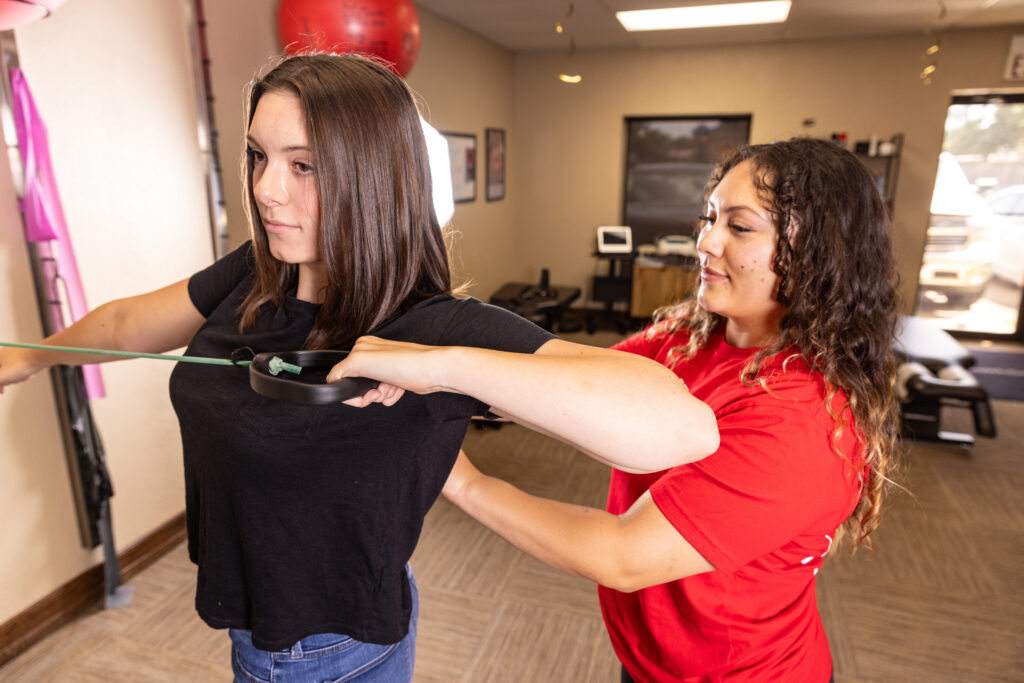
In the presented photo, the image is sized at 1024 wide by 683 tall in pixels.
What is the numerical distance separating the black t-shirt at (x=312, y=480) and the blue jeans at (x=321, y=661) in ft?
0.12

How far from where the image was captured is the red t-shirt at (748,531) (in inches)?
36.5

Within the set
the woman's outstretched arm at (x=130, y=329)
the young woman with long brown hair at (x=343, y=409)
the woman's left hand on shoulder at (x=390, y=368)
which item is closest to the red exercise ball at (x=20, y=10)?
the woman's outstretched arm at (x=130, y=329)

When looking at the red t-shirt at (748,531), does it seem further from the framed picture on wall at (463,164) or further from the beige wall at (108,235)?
the framed picture on wall at (463,164)

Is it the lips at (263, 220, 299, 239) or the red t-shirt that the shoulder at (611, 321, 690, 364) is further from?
the lips at (263, 220, 299, 239)

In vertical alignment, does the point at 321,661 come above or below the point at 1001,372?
above

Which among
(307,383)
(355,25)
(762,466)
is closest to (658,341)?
(762,466)

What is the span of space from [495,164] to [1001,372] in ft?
15.3

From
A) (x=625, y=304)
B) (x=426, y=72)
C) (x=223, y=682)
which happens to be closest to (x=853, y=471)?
(x=223, y=682)

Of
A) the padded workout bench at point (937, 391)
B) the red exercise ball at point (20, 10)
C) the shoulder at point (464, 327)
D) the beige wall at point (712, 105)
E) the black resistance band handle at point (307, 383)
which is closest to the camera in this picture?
the black resistance band handle at point (307, 383)

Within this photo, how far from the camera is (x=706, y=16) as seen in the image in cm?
471

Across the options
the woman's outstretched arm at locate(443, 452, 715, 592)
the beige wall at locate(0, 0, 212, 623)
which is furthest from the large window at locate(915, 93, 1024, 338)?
the woman's outstretched arm at locate(443, 452, 715, 592)

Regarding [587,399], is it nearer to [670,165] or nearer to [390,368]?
→ [390,368]

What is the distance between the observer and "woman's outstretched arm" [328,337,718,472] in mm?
732

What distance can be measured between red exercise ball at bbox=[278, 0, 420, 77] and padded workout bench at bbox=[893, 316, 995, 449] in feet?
10.1
